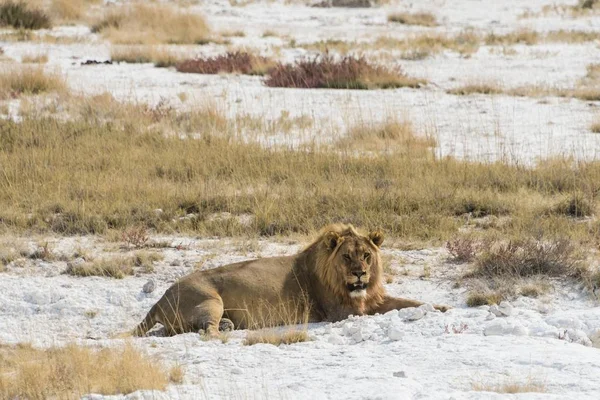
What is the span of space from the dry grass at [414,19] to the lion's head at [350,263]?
77.2 feet

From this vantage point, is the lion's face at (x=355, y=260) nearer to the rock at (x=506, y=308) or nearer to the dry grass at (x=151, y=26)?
the rock at (x=506, y=308)

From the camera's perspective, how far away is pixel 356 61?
63.8ft

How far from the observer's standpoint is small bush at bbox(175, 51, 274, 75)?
65.9ft

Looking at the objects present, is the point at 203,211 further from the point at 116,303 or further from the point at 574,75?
the point at 574,75

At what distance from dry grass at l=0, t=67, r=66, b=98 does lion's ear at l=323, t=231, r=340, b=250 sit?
974cm

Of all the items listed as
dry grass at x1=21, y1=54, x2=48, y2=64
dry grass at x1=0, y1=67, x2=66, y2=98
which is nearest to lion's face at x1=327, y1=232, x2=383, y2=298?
dry grass at x1=0, y1=67, x2=66, y2=98

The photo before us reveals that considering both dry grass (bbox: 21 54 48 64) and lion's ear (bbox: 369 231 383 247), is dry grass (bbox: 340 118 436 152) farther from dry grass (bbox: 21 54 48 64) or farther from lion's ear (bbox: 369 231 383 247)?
dry grass (bbox: 21 54 48 64)

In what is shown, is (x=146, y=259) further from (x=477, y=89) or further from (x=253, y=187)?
(x=477, y=89)

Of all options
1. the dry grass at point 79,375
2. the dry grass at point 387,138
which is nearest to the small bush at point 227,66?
the dry grass at point 387,138

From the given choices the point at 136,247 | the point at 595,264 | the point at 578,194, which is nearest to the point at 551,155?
the point at 578,194

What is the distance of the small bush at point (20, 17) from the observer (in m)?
26.4

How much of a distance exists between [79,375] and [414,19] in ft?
87.7

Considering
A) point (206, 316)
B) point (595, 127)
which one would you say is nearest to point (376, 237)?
point (206, 316)

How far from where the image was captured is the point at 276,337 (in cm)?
758
